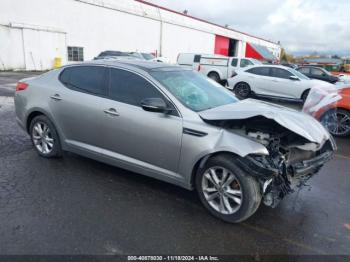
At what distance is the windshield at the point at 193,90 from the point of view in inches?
139

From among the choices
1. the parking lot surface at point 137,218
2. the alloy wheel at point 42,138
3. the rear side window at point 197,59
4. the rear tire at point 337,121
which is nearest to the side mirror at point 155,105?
the parking lot surface at point 137,218

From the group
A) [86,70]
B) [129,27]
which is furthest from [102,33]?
[86,70]

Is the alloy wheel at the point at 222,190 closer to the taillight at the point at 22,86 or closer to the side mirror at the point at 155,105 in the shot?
the side mirror at the point at 155,105

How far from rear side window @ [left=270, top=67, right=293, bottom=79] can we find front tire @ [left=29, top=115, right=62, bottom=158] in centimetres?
1003

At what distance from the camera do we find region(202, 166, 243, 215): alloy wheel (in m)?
3.04

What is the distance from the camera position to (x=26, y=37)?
1978 cm

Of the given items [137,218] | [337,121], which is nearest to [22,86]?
[137,218]

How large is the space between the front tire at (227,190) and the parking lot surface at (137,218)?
0.46ft

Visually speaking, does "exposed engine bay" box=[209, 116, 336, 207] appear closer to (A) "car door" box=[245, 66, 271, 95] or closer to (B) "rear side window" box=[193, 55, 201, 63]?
(A) "car door" box=[245, 66, 271, 95]

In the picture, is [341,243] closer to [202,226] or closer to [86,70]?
[202,226]

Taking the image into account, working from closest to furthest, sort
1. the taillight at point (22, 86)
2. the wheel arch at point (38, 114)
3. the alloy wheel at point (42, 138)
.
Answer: the wheel arch at point (38, 114), the alloy wheel at point (42, 138), the taillight at point (22, 86)

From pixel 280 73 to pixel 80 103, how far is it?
10058 mm

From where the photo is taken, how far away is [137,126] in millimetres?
3494

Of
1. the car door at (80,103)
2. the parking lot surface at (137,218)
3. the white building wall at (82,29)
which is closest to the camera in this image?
the parking lot surface at (137,218)
